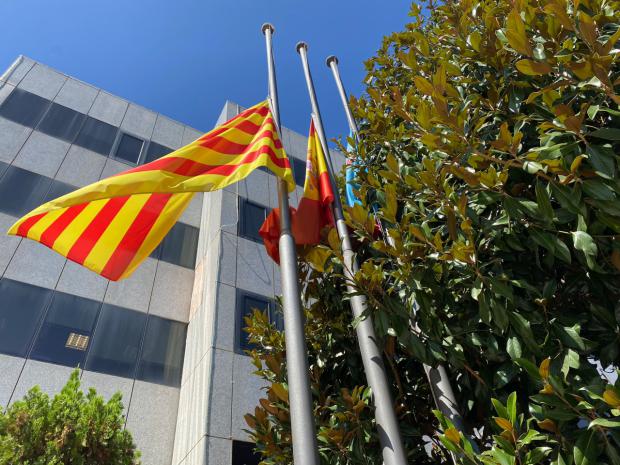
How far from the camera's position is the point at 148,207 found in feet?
15.1

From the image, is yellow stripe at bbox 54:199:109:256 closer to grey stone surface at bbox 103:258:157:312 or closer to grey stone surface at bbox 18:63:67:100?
grey stone surface at bbox 103:258:157:312

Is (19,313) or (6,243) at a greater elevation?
(6,243)

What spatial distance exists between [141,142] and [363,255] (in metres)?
13.6

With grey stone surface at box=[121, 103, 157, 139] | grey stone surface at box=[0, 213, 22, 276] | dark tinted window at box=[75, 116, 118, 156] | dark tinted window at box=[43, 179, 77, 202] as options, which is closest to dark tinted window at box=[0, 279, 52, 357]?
grey stone surface at box=[0, 213, 22, 276]

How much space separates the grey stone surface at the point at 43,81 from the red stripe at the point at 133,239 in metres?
12.9

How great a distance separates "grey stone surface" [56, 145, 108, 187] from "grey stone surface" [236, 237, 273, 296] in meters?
5.41

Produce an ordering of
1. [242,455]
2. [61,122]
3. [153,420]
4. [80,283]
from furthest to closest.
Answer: [61,122] → [80,283] → [153,420] → [242,455]

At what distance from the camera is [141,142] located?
15367 millimetres

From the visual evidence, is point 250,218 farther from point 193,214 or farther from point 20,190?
point 20,190

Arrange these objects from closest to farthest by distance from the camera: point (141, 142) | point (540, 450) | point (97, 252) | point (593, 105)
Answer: point (540, 450), point (593, 105), point (97, 252), point (141, 142)

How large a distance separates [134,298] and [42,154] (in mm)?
5669

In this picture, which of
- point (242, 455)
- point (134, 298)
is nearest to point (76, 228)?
point (242, 455)

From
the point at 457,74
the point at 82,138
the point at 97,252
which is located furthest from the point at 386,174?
the point at 82,138

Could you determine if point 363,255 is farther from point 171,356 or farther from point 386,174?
point 171,356
